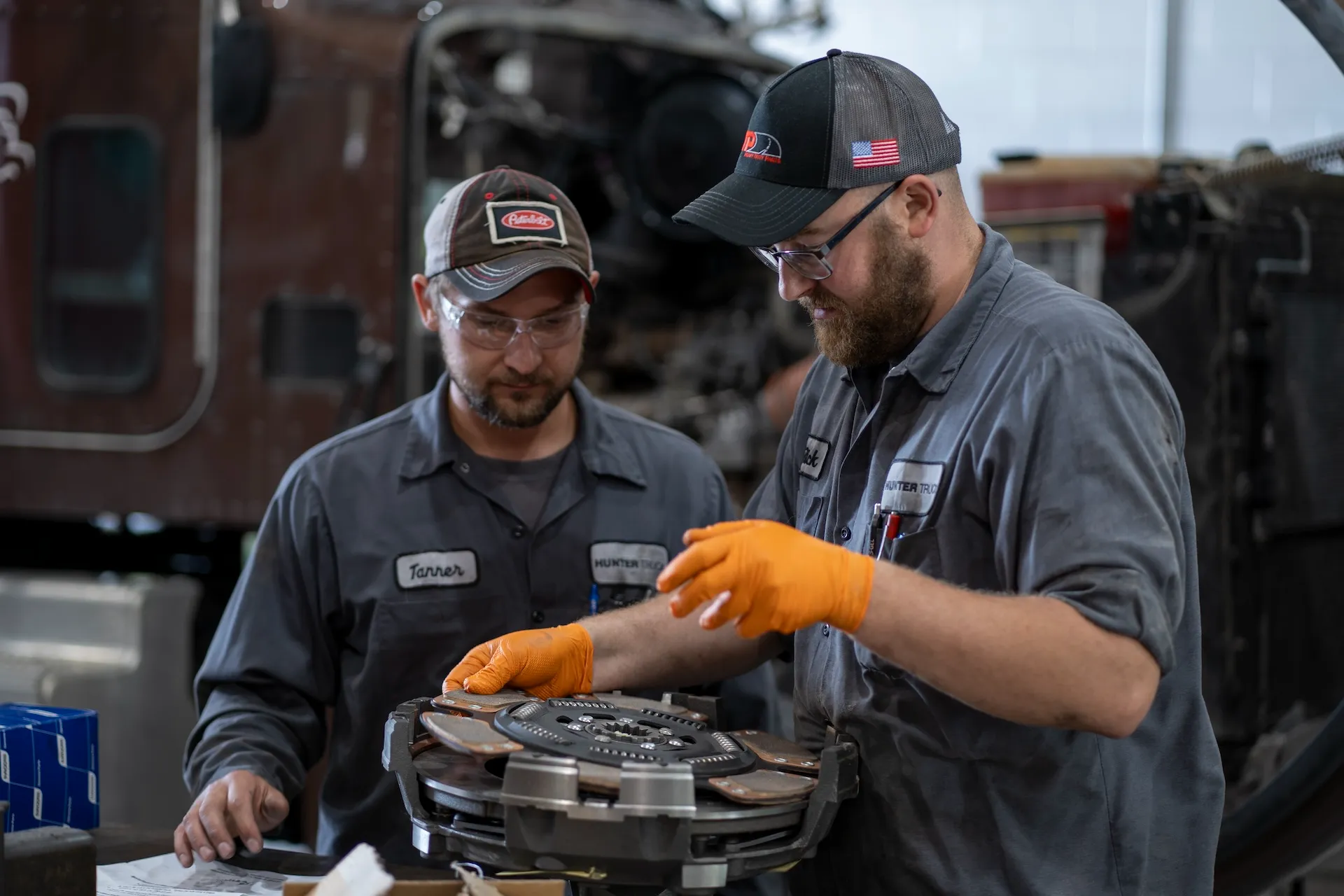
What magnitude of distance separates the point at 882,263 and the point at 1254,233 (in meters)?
2.27

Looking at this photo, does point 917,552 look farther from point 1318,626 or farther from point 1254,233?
point 1318,626

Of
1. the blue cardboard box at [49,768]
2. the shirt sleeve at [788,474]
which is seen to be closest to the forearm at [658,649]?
the shirt sleeve at [788,474]

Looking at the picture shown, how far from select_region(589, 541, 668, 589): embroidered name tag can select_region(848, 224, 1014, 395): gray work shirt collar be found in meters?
0.81

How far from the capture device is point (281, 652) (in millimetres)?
2330

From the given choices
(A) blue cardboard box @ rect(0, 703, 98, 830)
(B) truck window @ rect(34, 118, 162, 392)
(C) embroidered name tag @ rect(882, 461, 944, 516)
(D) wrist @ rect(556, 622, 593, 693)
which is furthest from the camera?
(B) truck window @ rect(34, 118, 162, 392)

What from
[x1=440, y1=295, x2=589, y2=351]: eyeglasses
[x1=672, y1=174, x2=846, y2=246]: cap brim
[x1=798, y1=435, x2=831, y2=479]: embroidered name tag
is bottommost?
[x1=798, y1=435, x2=831, y2=479]: embroidered name tag

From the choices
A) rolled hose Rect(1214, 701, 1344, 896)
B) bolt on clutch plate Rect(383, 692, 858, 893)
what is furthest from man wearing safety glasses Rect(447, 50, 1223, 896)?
rolled hose Rect(1214, 701, 1344, 896)

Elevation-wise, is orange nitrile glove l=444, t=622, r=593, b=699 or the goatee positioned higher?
the goatee

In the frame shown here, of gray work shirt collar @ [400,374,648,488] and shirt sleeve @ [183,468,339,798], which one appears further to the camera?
gray work shirt collar @ [400,374,648,488]

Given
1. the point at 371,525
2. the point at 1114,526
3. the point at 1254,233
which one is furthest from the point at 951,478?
the point at 1254,233

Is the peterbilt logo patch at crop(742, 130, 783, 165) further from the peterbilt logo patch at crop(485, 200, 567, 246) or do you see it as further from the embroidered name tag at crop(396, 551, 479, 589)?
the embroidered name tag at crop(396, 551, 479, 589)

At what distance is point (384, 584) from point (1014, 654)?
4.12ft

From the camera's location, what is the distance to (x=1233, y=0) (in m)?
6.45

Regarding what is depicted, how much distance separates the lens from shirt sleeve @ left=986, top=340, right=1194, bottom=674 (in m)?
1.50
